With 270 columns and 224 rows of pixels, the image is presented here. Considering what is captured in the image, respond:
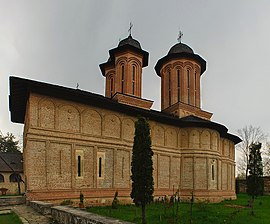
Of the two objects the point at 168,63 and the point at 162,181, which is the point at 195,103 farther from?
the point at 162,181

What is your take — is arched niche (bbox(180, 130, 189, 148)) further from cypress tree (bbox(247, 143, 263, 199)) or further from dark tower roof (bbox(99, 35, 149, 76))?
dark tower roof (bbox(99, 35, 149, 76))

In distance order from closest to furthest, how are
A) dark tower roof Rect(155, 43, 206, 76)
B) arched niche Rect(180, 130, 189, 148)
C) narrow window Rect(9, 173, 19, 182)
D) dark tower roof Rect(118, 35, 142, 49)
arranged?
arched niche Rect(180, 130, 189, 148)
dark tower roof Rect(118, 35, 142, 49)
dark tower roof Rect(155, 43, 206, 76)
narrow window Rect(9, 173, 19, 182)

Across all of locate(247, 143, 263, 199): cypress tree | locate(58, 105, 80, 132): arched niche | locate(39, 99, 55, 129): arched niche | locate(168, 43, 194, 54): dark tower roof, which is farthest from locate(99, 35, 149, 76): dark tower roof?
locate(247, 143, 263, 199): cypress tree

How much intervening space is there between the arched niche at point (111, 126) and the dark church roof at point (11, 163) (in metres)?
15.1

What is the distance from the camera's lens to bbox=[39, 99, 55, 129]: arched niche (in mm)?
14914

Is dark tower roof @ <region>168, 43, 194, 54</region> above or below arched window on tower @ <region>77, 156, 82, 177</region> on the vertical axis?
above

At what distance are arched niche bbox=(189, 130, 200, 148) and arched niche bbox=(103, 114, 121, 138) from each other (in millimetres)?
6556

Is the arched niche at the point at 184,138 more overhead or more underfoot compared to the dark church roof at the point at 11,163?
more overhead

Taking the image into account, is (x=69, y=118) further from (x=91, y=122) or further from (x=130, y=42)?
(x=130, y=42)

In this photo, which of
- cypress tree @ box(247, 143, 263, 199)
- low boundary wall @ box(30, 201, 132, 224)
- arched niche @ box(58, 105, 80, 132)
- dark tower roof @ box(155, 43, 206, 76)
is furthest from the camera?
dark tower roof @ box(155, 43, 206, 76)

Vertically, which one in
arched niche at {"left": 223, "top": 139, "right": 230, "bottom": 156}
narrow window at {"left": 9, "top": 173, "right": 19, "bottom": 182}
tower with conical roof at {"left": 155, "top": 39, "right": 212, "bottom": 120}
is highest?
tower with conical roof at {"left": 155, "top": 39, "right": 212, "bottom": 120}

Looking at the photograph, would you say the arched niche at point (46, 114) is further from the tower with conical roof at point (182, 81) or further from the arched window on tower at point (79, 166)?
the tower with conical roof at point (182, 81)

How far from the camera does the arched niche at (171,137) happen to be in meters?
21.6

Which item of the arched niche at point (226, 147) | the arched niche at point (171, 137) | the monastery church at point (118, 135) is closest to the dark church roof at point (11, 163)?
the monastery church at point (118, 135)
